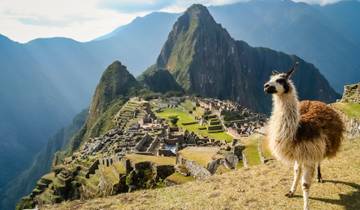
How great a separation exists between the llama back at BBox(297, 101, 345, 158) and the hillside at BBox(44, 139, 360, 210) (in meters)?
0.74

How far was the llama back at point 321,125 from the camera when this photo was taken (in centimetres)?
707

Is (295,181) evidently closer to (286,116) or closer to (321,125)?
(321,125)

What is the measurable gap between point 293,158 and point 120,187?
11.6m

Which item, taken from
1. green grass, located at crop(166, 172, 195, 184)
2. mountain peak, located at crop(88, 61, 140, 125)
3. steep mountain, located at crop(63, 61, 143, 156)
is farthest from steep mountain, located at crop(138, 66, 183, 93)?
green grass, located at crop(166, 172, 195, 184)

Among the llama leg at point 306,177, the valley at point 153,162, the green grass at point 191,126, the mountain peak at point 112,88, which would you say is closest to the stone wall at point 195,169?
the valley at point 153,162

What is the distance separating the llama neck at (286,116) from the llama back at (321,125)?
0.16m

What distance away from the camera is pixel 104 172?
24.4 meters

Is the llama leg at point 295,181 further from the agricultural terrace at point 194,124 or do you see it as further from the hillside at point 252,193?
the agricultural terrace at point 194,124

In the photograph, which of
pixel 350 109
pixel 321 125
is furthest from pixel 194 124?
pixel 321 125

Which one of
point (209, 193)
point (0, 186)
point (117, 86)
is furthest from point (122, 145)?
point (0, 186)

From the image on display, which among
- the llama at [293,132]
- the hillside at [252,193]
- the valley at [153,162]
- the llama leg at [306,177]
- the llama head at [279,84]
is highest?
the llama head at [279,84]

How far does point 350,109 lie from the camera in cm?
1537

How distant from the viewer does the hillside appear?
734 cm

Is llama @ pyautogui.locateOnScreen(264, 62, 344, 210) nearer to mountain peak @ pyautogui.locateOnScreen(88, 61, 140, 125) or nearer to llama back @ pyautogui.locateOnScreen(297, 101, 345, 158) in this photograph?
llama back @ pyautogui.locateOnScreen(297, 101, 345, 158)
